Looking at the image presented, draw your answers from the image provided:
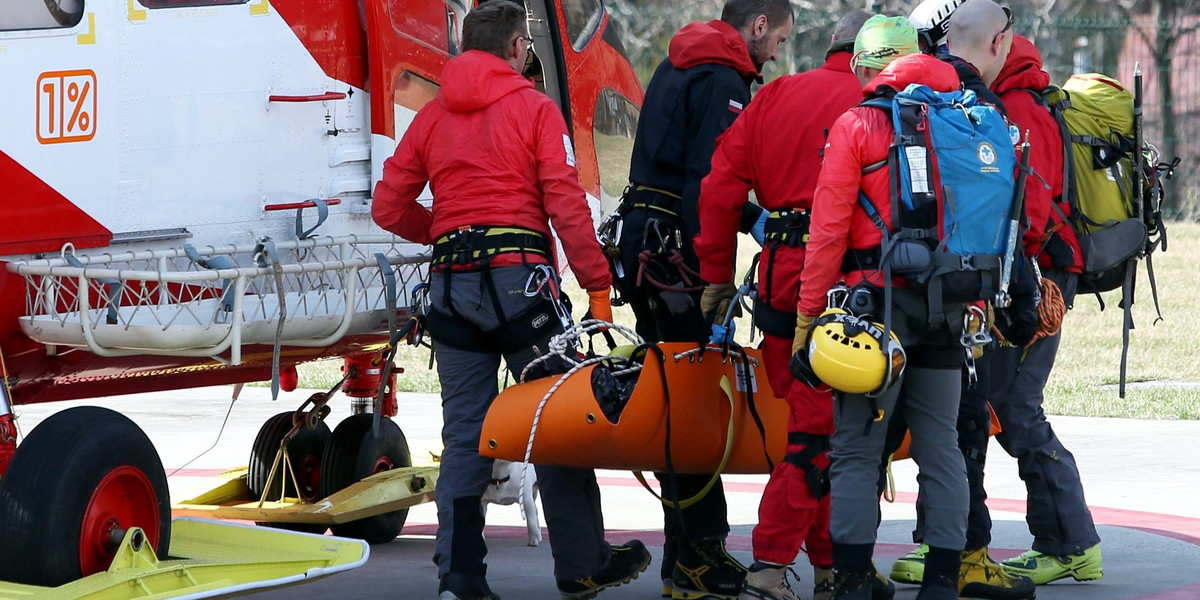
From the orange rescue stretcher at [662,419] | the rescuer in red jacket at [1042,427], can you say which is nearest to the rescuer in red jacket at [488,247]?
the orange rescue stretcher at [662,419]

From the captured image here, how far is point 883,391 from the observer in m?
4.36

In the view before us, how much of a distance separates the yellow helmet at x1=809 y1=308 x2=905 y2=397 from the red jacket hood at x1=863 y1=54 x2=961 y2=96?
0.72 m

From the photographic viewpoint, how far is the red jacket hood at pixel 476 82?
5.00 meters

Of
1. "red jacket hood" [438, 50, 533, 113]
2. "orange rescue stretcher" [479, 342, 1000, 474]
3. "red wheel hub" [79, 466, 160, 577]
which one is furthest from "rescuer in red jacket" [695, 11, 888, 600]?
"red wheel hub" [79, 466, 160, 577]

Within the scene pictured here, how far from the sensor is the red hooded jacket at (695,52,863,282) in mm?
4840

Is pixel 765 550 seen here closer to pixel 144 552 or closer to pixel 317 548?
pixel 317 548

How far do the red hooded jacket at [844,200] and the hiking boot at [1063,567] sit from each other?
1560mm

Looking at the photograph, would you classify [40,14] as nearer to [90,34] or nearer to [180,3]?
[90,34]

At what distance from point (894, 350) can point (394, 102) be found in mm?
2289

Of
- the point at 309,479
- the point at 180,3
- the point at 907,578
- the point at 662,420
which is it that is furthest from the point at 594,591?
the point at 180,3

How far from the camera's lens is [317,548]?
495 cm

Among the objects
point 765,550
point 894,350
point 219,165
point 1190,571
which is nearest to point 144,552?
point 219,165

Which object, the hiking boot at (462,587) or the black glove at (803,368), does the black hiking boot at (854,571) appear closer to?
the black glove at (803,368)

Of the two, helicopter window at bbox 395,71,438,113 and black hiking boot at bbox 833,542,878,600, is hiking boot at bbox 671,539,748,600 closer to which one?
black hiking boot at bbox 833,542,878,600
